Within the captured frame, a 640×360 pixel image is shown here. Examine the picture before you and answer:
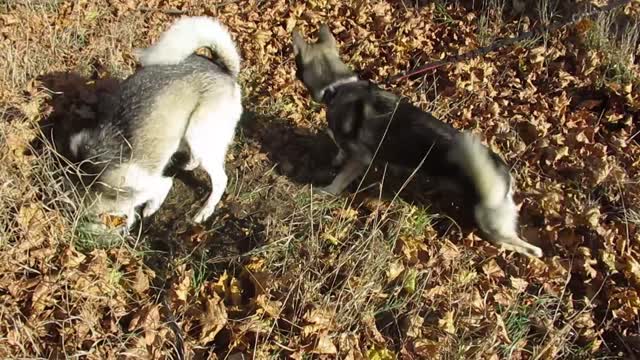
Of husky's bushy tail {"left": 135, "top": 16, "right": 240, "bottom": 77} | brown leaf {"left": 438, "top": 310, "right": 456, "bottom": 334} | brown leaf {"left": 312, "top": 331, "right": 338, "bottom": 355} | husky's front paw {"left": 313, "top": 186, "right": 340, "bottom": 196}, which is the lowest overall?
brown leaf {"left": 438, "top": 310, "right": 456, "bottom": 334}

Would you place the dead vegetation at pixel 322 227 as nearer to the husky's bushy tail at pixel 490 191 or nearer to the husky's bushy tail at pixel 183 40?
the husky's bushy tail at pixel 490 191

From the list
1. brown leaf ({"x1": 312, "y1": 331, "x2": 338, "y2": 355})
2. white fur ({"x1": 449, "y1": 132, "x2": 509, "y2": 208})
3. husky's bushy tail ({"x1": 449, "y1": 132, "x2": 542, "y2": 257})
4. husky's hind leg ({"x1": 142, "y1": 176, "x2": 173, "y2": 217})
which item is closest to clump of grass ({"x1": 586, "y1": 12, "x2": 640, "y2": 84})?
husky's bushy tail ({"x1": 449, "y1": 132, "x2": 542, "y2": 257})

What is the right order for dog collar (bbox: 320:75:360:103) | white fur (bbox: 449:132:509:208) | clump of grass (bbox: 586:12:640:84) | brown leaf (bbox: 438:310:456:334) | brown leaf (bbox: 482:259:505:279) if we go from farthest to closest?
clump of grass (bbox: 586:12:640:84) < dog collar (bbox: 320:75:360:103) < brown leaf (bbox: 482:259:505:279) < white fur (bbox: 449:132:509:208) < brown leaf (bbox: 438:310:456:334)

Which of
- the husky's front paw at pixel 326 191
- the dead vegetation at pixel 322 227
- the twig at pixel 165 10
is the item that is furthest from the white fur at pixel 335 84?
the twig at pixel 165 10

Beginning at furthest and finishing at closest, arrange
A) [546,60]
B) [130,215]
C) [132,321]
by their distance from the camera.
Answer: [546,60] < [130,215] < [132,321]

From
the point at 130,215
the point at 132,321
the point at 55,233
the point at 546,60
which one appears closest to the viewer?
the point at 132,321

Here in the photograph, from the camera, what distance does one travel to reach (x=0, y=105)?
13.5ft

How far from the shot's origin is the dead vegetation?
3125 millimetres

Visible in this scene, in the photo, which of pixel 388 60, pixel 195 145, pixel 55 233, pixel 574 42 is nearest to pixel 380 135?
pixel 195 145

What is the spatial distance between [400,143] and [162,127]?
1593 mm

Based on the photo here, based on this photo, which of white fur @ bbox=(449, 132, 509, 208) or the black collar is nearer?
white fur @ bbox=(449, 132, 509, 208)

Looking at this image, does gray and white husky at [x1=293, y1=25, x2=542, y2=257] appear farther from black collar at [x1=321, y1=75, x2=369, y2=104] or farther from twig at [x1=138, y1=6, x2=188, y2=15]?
twig at [x1=138, y1=6, x2=188, y2=15]

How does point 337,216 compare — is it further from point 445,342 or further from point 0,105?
point 0,105

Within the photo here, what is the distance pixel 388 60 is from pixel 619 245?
2719mm
